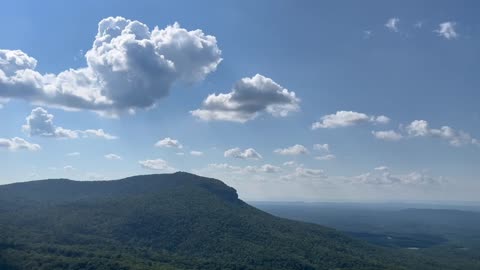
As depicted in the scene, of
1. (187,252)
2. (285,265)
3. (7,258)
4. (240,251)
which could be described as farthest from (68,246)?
(285,265)

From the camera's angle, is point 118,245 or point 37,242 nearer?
point 37,242

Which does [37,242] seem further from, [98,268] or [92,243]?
[98,268]

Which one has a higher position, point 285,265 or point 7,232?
point 7,232

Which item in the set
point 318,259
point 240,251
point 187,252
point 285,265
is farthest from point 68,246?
point 318,259

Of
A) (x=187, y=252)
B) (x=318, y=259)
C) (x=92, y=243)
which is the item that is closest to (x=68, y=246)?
(x=92, y=243)

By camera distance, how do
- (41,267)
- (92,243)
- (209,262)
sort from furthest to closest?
(92,243)
(209,262)
(41,267)

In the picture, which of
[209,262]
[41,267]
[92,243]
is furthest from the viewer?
[92,243]

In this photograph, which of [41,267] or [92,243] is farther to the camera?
[92,243]

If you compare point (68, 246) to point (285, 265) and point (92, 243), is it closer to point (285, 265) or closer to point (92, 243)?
point (92, 243)

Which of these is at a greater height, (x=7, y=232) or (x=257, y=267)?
(x=7, y=232)
